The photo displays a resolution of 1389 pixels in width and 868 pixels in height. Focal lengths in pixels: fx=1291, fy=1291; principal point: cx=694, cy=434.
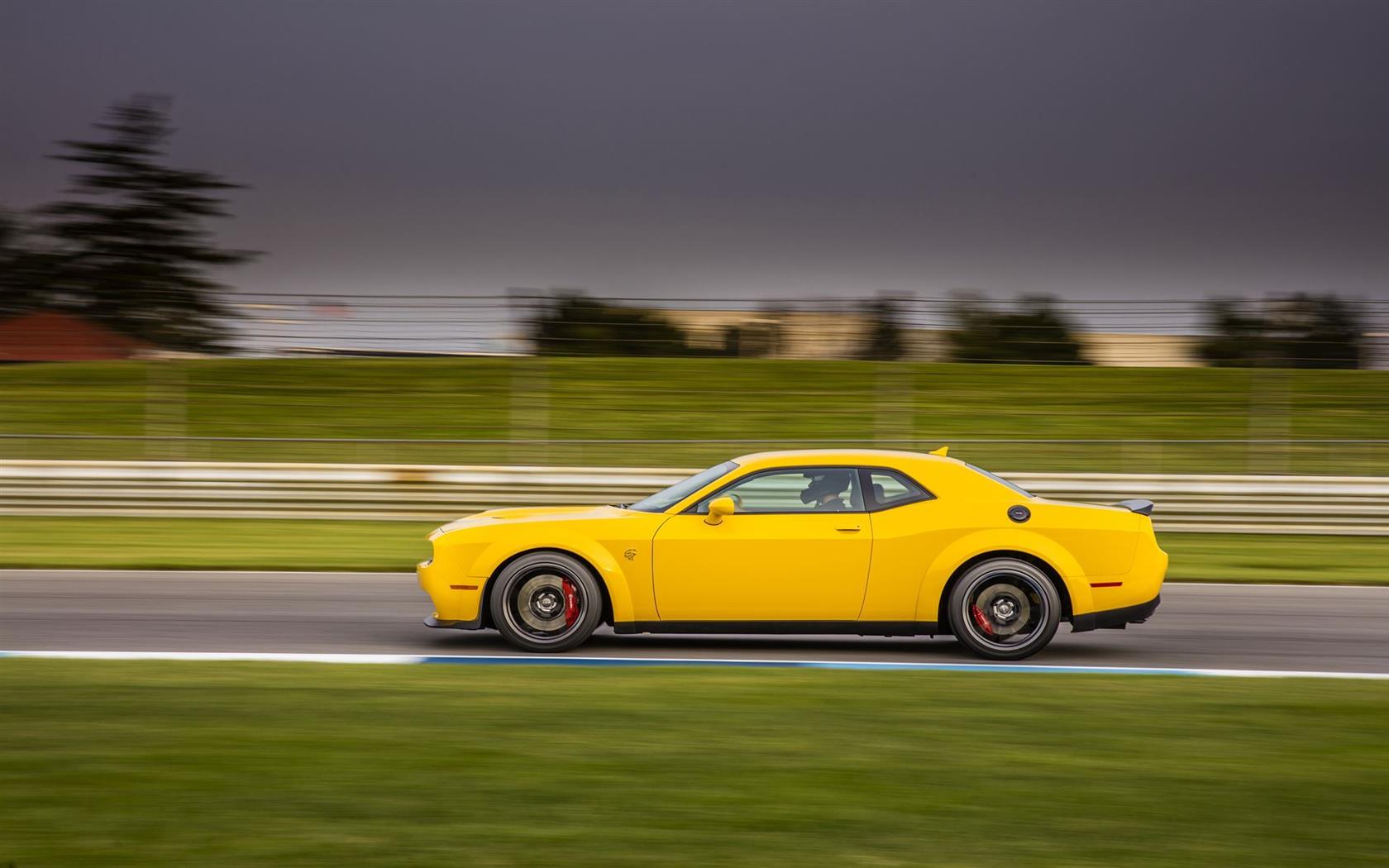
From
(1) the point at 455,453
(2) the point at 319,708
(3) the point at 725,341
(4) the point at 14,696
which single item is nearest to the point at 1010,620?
(2) the point at 319,708

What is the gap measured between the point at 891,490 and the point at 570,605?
6.48 ft

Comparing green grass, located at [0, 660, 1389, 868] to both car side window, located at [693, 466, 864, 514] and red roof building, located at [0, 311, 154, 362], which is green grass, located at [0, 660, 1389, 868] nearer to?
car side window, located at [693, 466, 864, 514]

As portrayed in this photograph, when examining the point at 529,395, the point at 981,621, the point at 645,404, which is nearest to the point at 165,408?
the point at 529,395

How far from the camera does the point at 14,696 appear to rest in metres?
5.94

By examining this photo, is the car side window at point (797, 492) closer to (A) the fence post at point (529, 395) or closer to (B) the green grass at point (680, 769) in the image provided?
(B) the green grass at point (680, 769)

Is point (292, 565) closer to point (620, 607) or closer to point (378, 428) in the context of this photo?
point (620, 607)

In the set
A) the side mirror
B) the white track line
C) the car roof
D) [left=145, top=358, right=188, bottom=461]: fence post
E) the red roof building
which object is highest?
the red roof building

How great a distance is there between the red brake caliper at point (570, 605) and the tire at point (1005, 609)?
214cm

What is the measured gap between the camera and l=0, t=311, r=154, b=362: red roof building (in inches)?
1109

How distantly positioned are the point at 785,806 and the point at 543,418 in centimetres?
1917

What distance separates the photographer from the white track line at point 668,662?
6992 mm

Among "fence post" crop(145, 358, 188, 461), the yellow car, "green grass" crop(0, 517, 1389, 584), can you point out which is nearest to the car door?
the yellow car

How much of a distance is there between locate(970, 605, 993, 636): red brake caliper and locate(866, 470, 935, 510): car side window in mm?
684

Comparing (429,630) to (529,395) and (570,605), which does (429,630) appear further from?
(529,395)
